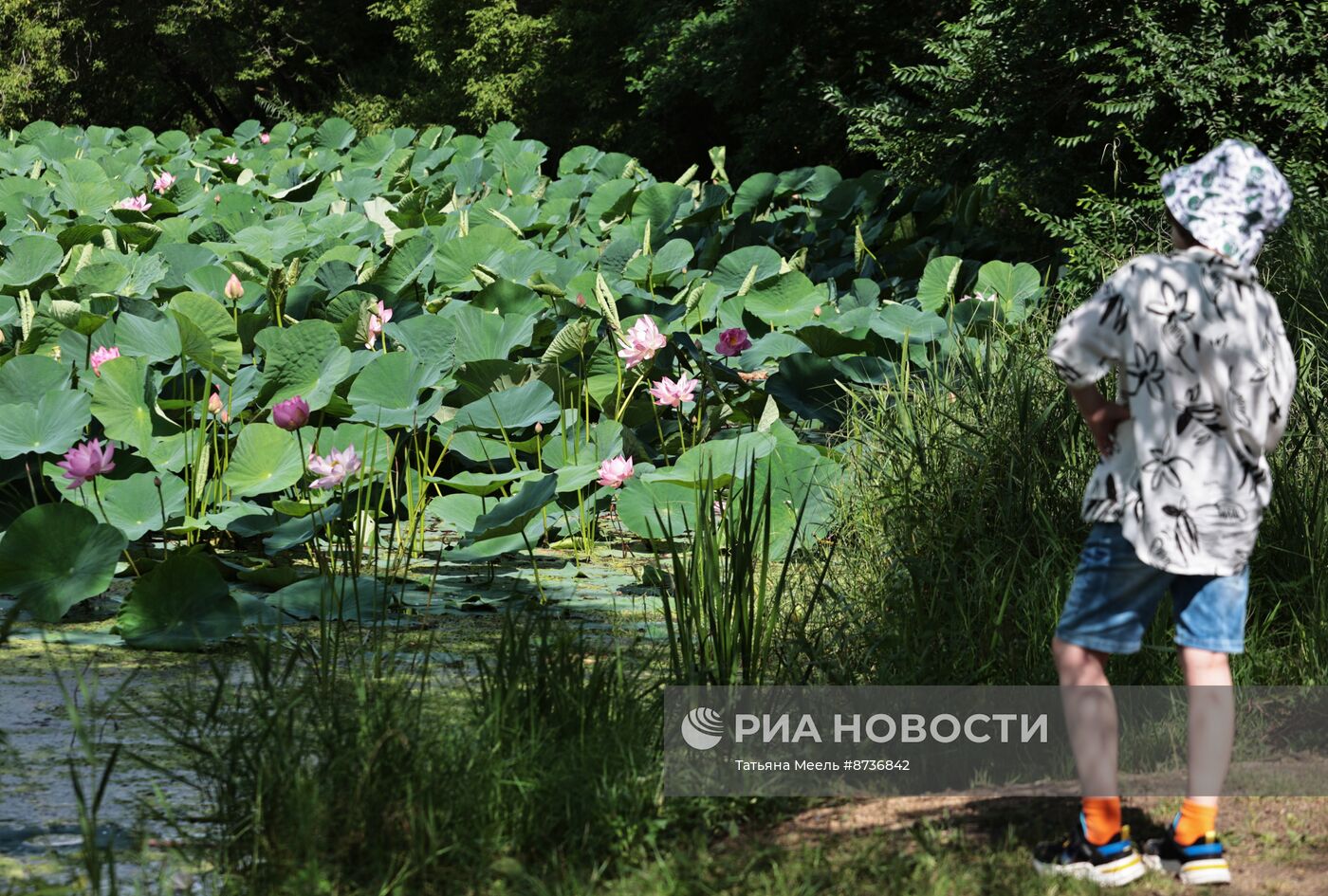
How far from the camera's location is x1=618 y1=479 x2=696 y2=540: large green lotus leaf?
167 inches

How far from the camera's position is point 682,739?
2.68m

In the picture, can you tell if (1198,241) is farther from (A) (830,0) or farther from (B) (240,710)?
(A) (830,0)

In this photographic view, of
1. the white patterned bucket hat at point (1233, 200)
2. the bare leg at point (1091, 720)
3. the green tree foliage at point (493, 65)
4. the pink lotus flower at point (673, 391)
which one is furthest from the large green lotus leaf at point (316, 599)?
the green tree foliage at point (493, 65)

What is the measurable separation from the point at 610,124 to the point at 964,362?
13.7m

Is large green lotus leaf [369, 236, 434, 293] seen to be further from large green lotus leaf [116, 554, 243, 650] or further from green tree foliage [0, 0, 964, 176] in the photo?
green tree foliage [0, 0, 964, 176]

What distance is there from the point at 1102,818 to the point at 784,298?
4383 mm

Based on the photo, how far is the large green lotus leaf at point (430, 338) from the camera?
5215 millimetres

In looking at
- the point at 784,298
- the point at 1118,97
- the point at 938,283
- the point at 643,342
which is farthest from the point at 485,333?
the point at 1118,97

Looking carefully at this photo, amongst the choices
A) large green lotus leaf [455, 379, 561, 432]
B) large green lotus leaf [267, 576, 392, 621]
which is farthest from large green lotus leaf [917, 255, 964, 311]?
large green lotus leaf [267, 576, 392, 621]

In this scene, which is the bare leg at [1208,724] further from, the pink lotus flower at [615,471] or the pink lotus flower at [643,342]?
the pink lotus flower at [643,342]

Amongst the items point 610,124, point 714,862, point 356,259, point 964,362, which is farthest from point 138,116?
point 714,862

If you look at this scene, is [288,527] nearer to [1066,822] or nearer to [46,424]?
[46,424]

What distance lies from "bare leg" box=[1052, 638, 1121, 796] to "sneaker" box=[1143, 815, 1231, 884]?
0.12m

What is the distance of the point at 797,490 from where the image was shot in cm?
443
